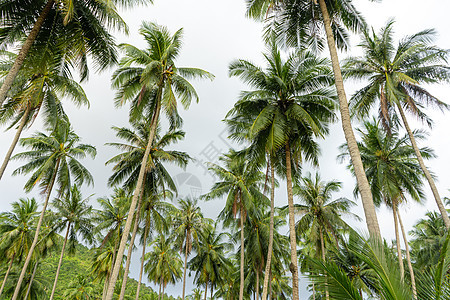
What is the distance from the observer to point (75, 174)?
2106cm

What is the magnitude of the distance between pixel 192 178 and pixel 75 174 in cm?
945

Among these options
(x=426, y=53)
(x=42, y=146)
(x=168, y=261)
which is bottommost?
(x=168, y=261)

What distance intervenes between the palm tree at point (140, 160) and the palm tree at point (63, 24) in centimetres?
786

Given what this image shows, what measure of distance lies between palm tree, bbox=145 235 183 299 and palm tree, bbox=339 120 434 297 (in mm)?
21656

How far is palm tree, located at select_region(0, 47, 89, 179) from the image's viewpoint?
29.9 feet

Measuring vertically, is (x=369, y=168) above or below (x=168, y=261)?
above

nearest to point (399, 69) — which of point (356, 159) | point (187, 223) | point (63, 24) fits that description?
point (356, 159)

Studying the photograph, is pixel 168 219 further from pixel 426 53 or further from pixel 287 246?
pixel 426 53

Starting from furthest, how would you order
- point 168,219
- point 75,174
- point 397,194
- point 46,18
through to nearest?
1. point 168,219
2. point 75,174
3. point 397,194
4. point 46,18

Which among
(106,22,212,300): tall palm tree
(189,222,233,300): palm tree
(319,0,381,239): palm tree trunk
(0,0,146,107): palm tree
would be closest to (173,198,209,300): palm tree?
(189,222,233,300): palm tree

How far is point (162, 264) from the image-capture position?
31.1m

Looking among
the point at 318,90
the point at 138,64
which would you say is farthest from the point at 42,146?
the point at 318,90

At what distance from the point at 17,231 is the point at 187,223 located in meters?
15.1

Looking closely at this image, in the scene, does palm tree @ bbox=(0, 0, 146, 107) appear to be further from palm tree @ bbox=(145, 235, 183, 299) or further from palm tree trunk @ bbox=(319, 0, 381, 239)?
palm tree @ bbox=(145, 235, 183, 299)
